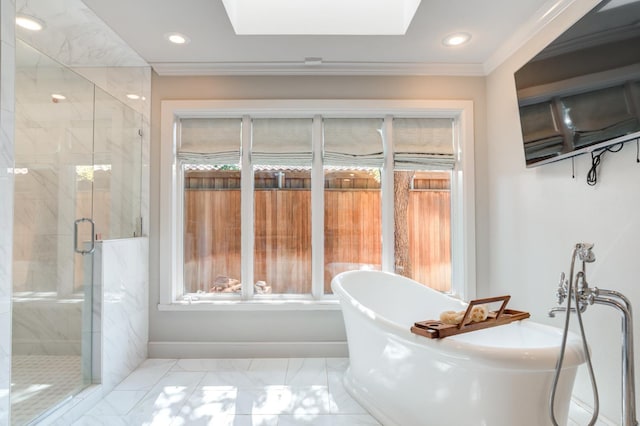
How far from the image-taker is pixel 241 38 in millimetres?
2439

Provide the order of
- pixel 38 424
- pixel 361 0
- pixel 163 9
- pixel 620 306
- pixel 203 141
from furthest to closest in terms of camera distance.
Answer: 1. pixel 203 141
2. pixel 361 0
3. pixel 163 9
4. pixel 38 424
5. pixel 620 306

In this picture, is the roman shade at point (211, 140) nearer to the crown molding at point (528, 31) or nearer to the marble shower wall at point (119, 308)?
the marble shower wall at point (119, 308)

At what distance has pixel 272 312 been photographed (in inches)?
116

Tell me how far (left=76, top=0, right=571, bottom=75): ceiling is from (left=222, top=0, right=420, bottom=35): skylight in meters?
0.05

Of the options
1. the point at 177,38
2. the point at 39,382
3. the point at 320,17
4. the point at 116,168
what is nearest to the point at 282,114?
the point at 320,17

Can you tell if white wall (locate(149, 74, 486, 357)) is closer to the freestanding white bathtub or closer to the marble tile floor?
the marble tile floor

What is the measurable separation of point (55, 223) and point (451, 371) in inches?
98.3

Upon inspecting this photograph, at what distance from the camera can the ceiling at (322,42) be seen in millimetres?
2115

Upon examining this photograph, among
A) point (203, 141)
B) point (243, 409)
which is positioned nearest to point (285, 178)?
point (203, 141)

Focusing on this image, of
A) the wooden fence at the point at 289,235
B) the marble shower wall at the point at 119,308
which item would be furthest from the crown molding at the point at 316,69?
the marble shower wall at the point at 119,308

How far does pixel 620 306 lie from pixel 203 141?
2934 mm

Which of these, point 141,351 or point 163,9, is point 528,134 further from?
point 141,351

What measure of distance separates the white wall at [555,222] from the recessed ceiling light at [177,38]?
7.75ft

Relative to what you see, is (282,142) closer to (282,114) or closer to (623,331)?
(282,114)
